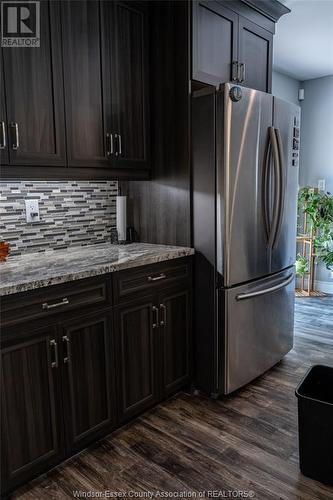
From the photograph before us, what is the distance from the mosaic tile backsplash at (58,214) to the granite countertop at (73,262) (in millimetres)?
74

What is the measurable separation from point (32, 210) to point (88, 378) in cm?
99

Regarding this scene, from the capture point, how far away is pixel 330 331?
11.2 ft

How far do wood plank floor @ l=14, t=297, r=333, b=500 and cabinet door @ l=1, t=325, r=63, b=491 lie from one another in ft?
0.43

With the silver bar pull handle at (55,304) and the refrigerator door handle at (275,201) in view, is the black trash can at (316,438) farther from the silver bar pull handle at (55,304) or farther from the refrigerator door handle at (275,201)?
the silver bar pull handle at (55,304)

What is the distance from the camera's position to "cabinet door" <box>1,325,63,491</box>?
1490 millimetres

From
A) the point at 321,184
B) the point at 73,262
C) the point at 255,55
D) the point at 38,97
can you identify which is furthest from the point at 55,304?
the point at 321,184

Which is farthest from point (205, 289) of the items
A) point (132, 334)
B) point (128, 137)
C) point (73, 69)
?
point (73, 69)

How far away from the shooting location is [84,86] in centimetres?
198

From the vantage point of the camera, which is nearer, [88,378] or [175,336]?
[88,378]

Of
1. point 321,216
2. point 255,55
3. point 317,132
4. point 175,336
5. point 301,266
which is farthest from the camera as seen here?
point 317,132

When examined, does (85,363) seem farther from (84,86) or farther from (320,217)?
(320,217)

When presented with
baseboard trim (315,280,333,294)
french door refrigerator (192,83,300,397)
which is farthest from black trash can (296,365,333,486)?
baseboard trim (315,280,333,294)

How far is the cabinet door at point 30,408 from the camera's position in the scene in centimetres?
149

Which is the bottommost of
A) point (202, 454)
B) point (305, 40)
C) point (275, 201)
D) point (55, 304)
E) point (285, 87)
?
point (202, 454)
